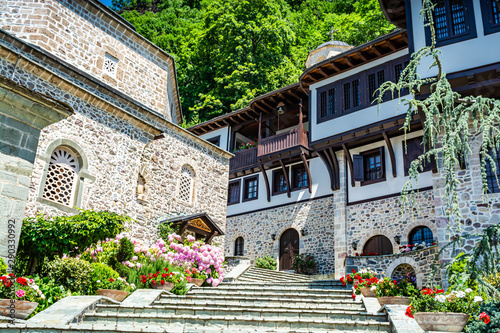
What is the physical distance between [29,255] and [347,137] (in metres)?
11.8

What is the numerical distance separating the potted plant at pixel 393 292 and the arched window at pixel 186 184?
7.76 meters

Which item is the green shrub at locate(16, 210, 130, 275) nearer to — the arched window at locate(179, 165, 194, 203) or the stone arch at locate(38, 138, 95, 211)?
the stone arch at locate(38, 138, 95, 211)

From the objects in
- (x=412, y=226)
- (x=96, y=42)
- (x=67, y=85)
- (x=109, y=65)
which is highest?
(x=96, y=42)

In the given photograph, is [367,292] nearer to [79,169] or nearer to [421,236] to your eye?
[421,236]

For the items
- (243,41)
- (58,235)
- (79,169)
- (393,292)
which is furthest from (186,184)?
(243,41)

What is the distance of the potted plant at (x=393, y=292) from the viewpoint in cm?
890

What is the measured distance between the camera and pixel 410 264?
1247 centimetres

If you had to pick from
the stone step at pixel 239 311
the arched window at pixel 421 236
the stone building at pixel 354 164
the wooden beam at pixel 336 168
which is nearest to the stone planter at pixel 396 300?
the stone step at pixel 239 311

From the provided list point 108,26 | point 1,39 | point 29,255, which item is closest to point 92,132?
point 1,39

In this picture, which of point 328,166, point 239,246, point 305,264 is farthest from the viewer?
point 239,246

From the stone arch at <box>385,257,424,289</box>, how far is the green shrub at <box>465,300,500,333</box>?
6.10m

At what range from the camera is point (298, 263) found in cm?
1830

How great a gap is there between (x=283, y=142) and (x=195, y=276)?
915 cm

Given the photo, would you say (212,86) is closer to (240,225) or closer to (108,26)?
(240,225)
